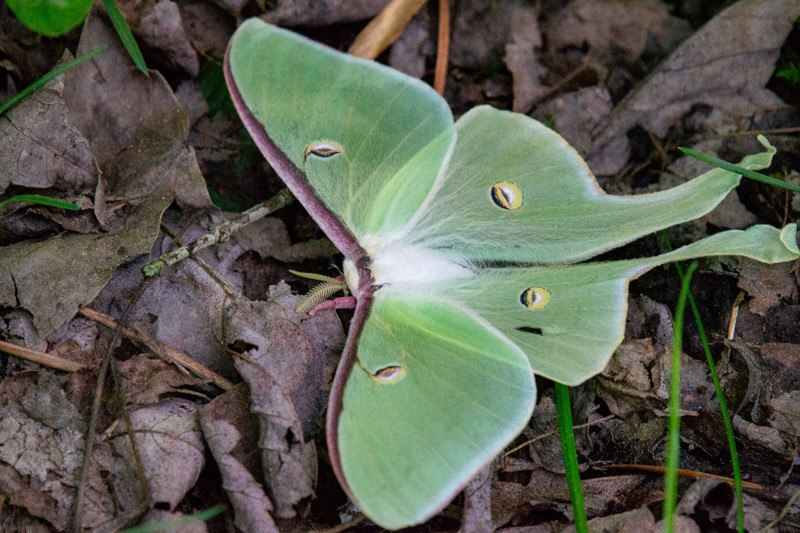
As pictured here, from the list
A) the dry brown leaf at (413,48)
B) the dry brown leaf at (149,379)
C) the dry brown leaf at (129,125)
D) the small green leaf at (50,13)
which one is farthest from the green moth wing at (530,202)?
the small green leaf at (50,13)

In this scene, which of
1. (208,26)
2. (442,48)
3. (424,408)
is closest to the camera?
(424,408)

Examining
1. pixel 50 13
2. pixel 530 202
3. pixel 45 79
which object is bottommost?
pixel 530 202

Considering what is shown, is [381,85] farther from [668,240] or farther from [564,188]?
[668,240]

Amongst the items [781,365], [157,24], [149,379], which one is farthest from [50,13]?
[781,365]

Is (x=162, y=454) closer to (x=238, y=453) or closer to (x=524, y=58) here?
(x=238, y=453)

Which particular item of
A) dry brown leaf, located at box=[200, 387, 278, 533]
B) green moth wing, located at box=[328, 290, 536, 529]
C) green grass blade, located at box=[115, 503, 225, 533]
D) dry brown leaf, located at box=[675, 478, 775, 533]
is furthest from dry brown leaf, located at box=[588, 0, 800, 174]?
green grass blade, located at box=[115, 503, 225, 533]

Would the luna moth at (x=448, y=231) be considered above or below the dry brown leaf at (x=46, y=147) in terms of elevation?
below

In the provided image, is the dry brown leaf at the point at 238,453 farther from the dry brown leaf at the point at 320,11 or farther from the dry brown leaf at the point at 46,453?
the dry brown leaf at the point at 320,11
